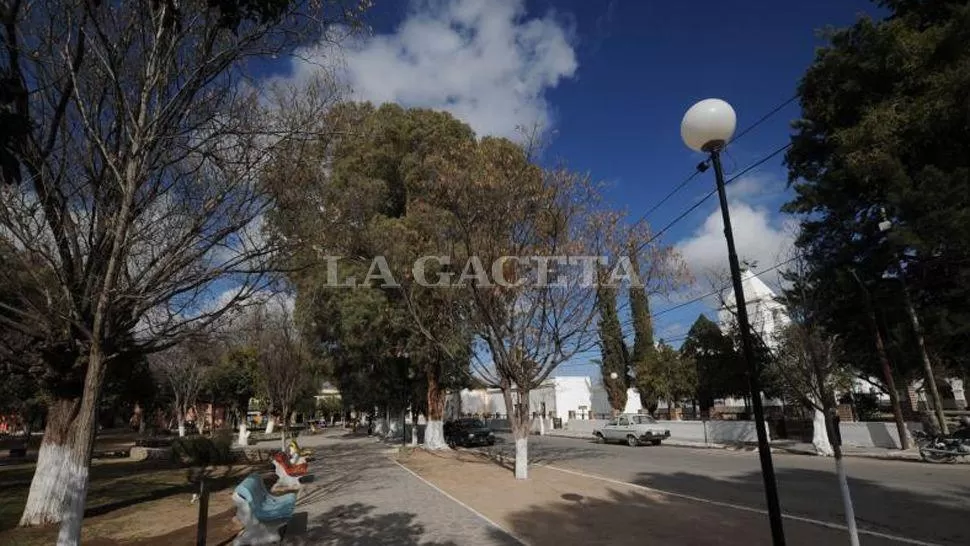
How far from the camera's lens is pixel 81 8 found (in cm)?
704

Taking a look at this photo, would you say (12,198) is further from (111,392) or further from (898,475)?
(111,392)

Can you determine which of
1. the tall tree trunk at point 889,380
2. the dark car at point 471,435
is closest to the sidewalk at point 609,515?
the tall tree trunk at point 889,380

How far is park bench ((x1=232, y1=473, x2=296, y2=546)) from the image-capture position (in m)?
8.07

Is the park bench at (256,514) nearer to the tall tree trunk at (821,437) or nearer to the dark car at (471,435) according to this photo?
the tall tree trunk at (821,437)

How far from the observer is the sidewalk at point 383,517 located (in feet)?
27.5

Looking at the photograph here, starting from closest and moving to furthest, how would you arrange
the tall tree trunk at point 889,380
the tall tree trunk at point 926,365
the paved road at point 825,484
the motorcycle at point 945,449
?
the paved road at point 825,484, the motorcycle at point 945,449, the tall tree trunk at point 926,365, the tall tree trunk at point 889,380

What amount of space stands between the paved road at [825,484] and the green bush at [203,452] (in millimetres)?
12604

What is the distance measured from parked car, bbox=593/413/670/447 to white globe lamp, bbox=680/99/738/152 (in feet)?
85.2

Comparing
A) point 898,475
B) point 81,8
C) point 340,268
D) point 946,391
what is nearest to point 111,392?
point 340,268

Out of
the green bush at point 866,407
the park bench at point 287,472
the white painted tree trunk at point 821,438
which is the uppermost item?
the green bush at point 866,407

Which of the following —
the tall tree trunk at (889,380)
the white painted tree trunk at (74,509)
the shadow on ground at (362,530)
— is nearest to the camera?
the white painted tree trunk at (74,509)

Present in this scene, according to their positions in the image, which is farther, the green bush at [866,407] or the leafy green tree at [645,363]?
the leafy green tree at [645,363]

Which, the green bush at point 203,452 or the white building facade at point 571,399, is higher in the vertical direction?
the white building facade at point 571,399

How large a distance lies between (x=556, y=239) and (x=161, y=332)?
9.38m
